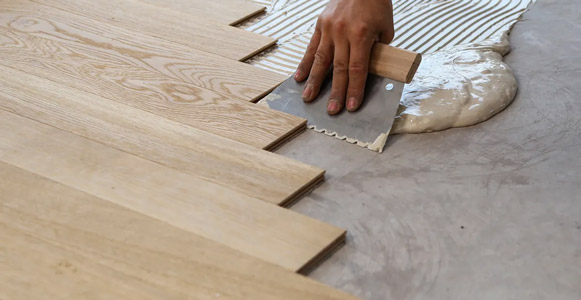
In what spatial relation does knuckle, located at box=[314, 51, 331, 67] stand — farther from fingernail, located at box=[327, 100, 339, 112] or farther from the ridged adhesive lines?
the ridged adhesive lines

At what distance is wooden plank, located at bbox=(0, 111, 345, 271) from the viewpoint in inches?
59.1

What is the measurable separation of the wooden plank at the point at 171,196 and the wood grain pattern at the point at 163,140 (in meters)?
0.04

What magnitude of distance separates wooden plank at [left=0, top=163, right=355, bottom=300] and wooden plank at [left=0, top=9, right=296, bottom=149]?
455mm

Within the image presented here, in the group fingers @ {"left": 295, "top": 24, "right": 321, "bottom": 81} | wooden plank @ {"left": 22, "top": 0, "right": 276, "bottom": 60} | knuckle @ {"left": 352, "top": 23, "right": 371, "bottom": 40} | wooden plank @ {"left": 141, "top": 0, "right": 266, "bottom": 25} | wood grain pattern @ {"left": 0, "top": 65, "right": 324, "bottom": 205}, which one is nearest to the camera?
wood grain pattern @ {"left": 0, "top": 65, "right": 324, "bottom": 205}

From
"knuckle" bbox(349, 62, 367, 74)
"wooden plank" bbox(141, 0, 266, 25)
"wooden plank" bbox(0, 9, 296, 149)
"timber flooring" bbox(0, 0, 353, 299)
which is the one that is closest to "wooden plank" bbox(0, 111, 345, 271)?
"timber flooring" bbox(0, 0, 353, 299)

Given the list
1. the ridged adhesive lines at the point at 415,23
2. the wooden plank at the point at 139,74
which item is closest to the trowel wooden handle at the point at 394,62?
the wooden plank at the point at 139,74

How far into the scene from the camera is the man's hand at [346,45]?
1.95m

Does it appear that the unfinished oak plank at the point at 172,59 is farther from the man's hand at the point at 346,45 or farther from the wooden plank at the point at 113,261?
the wooden plank at the point at 113,261

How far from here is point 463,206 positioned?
66.7 inches

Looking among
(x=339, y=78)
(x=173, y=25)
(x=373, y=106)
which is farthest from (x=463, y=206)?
(x=173, y=25)

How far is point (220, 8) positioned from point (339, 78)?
0.86 m

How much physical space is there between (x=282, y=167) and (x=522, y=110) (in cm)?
88

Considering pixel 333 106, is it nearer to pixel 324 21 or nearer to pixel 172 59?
pixel 324 21

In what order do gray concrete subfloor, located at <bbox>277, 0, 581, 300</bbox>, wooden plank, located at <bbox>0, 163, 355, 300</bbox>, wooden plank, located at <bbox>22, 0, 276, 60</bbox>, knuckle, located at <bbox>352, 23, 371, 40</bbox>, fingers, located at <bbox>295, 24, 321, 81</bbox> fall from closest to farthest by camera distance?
wooden plank, located at <bbox>0, 163, 355, 300</bbox> < gray concrete subfloor, located at <bbox>277, 0, 581, 300</bbox> < knuckle, located at <bbox>352, 23, 371, 40</bbox> < fingers, located at <bbox>295, 24, 321, 81</bbox> < wooden plank, located at <bbox>22, 0, 276, 60</bbox>
